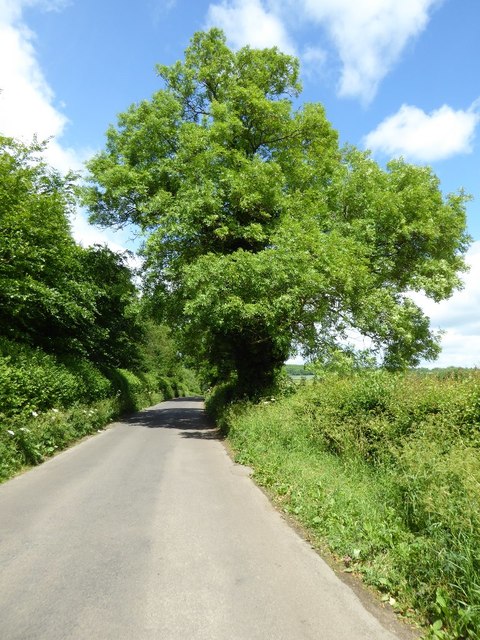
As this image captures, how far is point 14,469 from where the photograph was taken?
34.0 ft

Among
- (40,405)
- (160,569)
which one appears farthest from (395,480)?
(40,405)

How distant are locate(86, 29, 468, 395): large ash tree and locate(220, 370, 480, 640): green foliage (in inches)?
216

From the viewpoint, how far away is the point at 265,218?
19984mm

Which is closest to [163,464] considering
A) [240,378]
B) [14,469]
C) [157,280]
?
[14,469]

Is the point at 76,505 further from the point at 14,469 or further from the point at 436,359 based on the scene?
the point at 436,359

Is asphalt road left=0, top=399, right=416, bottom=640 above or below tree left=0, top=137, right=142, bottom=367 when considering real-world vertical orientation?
below

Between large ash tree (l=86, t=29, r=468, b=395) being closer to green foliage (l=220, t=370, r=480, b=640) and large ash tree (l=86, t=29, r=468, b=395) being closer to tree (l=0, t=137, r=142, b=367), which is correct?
tree (l=0, t=137, r=142, b=367)

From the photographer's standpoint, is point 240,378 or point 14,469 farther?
point 240,378

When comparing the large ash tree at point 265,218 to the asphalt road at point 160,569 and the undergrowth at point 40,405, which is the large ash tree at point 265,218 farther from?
the asphalt road at point 160,569

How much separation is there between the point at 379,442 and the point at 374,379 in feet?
6.63

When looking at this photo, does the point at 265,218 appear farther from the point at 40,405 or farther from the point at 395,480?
the point at 395,480

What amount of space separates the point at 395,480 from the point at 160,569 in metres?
3.44

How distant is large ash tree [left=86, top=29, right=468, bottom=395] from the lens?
16.7 meters

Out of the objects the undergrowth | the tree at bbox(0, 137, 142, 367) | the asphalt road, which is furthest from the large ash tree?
the asphalt road
